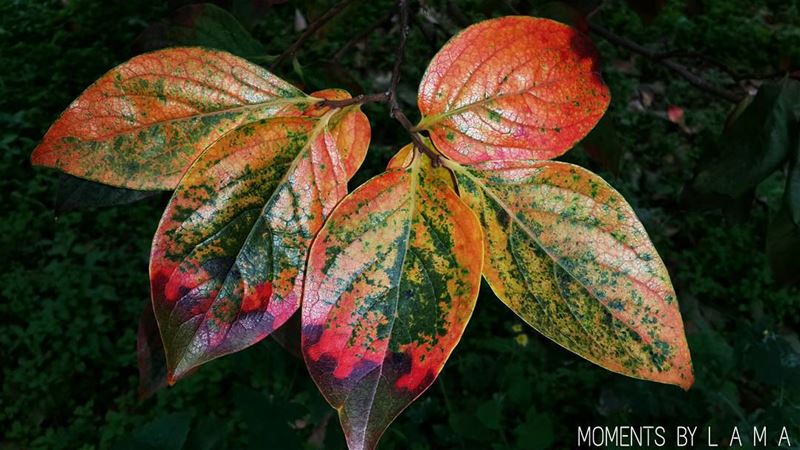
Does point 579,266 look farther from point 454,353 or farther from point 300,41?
point 454,353

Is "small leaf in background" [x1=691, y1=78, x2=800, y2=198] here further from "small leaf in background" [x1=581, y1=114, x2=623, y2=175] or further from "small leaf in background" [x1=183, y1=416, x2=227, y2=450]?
"small leaf in background" [x1=183, y1=416, x2=227, y2=450]

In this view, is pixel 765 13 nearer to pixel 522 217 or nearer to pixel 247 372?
pixel 247 372

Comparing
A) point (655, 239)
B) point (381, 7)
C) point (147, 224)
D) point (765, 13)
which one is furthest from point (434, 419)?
point (765, 13)

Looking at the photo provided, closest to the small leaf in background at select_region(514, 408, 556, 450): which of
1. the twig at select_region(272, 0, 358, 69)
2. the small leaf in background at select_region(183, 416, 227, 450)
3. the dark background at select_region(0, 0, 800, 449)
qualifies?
the dark background at select_region(0, 0, 800, 449)

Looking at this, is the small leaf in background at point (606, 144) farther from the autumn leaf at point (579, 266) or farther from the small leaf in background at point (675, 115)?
the small leaf in background at point (675, 115)

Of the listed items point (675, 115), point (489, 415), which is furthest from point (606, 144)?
point (675, 115)
